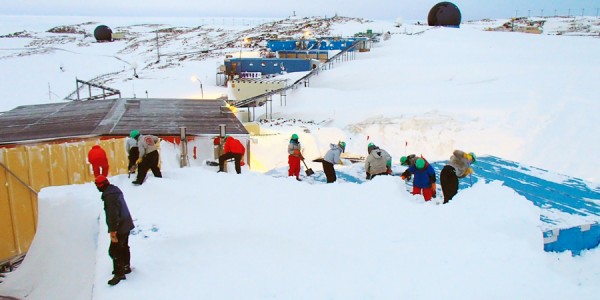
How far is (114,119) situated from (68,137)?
2.57 metres

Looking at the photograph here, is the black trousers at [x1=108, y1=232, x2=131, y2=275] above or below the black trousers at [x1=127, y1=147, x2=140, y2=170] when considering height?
below

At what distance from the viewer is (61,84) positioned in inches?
1575

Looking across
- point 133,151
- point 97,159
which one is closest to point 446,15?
point 133,151

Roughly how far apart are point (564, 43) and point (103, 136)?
1277 inches

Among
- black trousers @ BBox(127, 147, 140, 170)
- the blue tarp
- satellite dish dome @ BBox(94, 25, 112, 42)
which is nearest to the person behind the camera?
the blue tarp

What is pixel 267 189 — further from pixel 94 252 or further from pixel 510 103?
pixel 510 103

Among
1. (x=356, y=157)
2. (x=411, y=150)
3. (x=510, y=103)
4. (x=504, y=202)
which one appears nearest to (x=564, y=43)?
(x=510, y=103)

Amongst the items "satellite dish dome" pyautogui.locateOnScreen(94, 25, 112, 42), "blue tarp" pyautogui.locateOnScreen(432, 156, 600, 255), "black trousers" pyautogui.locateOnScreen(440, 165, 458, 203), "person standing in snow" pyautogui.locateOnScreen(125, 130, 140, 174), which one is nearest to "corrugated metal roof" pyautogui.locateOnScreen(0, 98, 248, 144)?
"person standing in snow" pyautogui.locateOnScreen(125, 130, 140, 174)

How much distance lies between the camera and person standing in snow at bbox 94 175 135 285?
19.7ft

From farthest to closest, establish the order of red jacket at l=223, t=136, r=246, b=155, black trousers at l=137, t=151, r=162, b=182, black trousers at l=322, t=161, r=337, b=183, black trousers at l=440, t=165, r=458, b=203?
red jacket at l=223, t=136, r=246, b=155 < black trousers at l=322, t=161, r=337, b=183 < black trousers at l=137, t=151, r=162, b=182 < black trousers at l=440, t=165, r=458, b=203

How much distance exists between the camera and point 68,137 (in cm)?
1182

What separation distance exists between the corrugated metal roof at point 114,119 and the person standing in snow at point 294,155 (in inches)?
107

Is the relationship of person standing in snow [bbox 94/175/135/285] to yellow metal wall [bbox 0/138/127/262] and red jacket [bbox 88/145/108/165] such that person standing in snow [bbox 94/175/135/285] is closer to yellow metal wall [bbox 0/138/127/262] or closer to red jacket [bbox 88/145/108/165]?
red jacket [bbox 88/145/108/165]

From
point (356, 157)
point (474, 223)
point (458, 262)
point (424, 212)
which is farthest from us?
point (356, 157)
